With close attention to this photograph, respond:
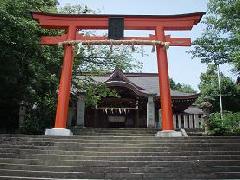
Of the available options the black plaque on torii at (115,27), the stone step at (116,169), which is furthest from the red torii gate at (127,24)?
the stone step at (116,169)

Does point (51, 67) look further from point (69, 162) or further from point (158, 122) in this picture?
point (158, 122)

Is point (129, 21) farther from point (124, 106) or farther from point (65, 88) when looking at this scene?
point (124, 106)

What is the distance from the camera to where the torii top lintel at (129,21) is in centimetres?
1445

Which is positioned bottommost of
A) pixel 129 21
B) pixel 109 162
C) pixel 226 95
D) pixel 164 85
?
pixel 109 162

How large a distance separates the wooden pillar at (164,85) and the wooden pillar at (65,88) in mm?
3698

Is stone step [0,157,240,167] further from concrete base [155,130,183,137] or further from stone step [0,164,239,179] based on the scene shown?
concrete base [155,130,183,137]

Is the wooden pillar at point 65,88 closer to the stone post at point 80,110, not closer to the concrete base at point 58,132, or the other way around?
the concrete base at point 58,132

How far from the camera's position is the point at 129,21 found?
14531mm

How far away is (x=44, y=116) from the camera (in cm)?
1762

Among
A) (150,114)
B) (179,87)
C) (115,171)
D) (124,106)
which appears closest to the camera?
(115,171)

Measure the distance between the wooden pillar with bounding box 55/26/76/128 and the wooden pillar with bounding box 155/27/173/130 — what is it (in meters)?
3.70

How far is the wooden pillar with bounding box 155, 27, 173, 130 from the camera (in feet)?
44.1

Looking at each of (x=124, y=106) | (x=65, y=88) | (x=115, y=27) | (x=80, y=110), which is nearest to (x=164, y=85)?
(x=115, y=27)

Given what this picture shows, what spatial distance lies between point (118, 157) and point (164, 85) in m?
4.77
